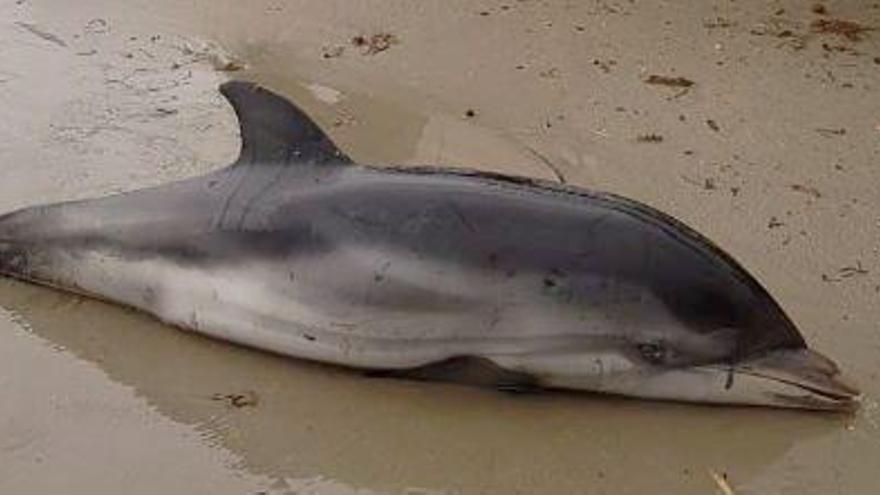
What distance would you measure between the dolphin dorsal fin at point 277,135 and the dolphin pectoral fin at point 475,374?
0.87m

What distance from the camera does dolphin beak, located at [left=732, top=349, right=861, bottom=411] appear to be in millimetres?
4523

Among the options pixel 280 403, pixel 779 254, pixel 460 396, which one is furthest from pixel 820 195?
pixel 280 403

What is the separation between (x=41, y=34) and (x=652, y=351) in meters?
4.48

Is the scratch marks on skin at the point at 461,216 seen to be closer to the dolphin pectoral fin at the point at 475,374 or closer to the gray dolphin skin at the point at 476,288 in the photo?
the gray dolphin skin at the point at 476,288

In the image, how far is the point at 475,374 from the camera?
4.61m

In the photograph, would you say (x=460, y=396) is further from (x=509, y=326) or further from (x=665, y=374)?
(x=665, y=374)

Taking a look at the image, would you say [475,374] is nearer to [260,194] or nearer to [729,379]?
[729,379]

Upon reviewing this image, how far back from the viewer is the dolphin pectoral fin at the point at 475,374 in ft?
15.0

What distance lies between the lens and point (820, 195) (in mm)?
5984

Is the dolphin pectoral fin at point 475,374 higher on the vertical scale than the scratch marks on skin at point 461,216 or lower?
lower

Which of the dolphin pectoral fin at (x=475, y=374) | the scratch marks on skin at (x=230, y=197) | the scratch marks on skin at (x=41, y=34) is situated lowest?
the dolphin pectoral fin at (x=475, y=374)

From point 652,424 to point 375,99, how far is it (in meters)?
2.86

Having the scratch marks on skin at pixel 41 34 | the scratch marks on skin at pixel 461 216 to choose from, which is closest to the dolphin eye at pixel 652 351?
the scratch marks on skin at pixel 461 216

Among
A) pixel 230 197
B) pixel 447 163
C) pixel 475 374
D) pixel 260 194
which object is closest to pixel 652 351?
pixel 475 374
